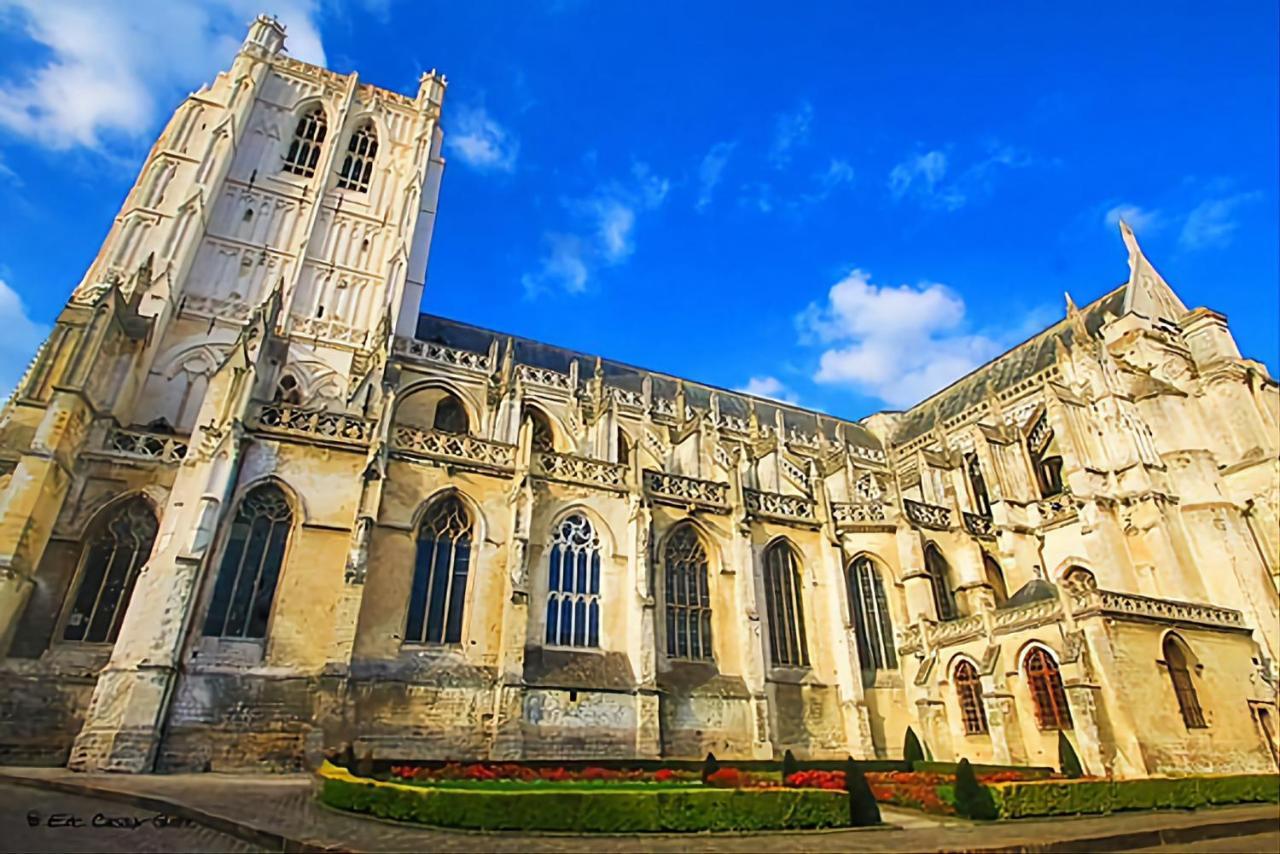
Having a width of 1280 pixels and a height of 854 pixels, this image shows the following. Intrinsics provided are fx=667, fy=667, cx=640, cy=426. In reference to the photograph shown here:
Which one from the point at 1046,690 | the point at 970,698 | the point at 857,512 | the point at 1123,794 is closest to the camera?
the point at 1123,794

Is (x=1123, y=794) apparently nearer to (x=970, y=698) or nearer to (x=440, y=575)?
(x=970, y=698)

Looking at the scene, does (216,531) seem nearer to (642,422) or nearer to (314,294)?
(314,294)

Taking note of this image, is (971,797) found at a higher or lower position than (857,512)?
lower

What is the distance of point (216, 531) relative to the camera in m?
15.4

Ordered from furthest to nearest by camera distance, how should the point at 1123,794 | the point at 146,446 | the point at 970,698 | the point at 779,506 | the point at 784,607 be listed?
the point at 779,506 < the point at 784,607 < the point at 970,698 < the point at 146,446 < the point at 1123,794

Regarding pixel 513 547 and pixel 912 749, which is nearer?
pixel 513 547

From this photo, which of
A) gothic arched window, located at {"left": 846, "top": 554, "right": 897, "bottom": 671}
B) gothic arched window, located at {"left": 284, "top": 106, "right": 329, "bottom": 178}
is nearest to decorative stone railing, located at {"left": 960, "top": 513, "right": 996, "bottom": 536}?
gothic arched window, located at {"left": 846, "top": 554, "right": 897, "bottom": 671}

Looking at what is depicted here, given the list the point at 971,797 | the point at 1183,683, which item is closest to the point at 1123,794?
the point at 971,797

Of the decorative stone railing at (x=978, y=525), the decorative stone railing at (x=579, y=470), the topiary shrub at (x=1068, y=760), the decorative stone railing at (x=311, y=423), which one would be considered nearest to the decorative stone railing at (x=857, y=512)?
the decorative stone railing at (x=978, y=525)

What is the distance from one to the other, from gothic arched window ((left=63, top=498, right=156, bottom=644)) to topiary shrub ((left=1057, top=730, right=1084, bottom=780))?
22.8 metres

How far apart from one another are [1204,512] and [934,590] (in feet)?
33.5

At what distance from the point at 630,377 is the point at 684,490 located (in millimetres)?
16446

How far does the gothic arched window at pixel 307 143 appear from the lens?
31.8 meters

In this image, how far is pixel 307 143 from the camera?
3288 centimetres
